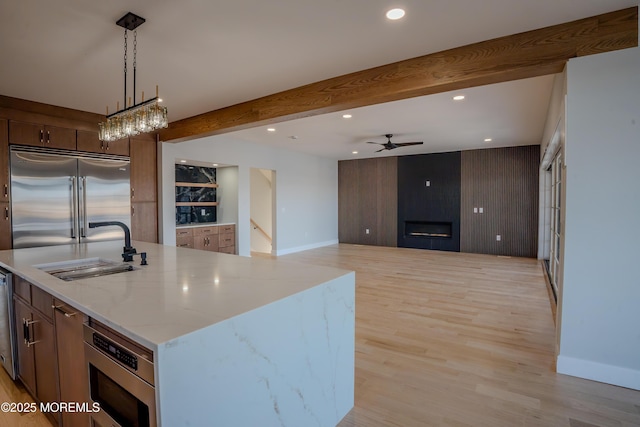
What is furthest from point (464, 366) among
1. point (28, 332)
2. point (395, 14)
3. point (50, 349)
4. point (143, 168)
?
point (143, 168)

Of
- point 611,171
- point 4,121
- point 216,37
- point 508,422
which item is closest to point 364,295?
point 508,422

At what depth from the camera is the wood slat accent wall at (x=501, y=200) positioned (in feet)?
24.5

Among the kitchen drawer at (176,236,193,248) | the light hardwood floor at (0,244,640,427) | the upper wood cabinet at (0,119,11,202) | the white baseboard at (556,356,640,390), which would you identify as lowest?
the light hardwood floor at (0,244,640,427)

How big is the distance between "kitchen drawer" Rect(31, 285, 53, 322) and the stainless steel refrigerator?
116 inches

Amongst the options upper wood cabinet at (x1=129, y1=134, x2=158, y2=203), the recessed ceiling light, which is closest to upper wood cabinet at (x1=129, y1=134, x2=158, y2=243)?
upper wood cabinet at (x1=129, y1=134, x2=158, y2=203)

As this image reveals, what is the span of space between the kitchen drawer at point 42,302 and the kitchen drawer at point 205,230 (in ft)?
14.2

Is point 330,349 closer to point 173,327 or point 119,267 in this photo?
point 173,327

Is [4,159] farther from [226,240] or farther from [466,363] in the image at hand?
[466,363]

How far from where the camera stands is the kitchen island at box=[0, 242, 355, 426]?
42.8 inches

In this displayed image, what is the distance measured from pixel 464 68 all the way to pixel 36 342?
361cm

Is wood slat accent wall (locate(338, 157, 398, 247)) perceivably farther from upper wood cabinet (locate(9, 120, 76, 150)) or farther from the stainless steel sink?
the stainless steel sink

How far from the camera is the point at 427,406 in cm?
211

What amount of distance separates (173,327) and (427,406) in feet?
5.82

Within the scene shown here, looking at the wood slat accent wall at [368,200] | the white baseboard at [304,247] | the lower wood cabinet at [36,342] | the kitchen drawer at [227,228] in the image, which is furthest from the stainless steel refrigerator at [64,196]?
the wood slat accent wall at [368,200]
